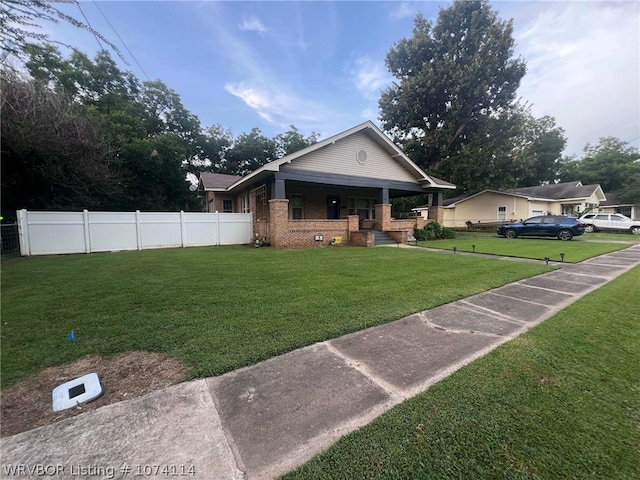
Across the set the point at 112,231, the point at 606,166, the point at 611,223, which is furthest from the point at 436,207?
the point at 606,166

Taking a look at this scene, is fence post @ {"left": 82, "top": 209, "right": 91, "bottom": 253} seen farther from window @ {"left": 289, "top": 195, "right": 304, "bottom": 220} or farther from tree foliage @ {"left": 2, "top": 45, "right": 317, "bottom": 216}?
window @ {"left": 289, "top": 195, "right": 304, "bottom": 220}

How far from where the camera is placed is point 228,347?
2996mm

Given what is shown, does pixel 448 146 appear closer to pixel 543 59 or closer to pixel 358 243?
pixel 543 59

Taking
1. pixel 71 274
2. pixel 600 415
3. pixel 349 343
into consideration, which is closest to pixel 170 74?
pixel 71 274

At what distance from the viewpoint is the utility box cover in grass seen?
7.07 ft

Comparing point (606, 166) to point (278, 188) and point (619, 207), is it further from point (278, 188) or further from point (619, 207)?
point (278, 188)

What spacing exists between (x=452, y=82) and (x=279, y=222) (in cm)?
2250

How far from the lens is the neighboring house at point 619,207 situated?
2827cm

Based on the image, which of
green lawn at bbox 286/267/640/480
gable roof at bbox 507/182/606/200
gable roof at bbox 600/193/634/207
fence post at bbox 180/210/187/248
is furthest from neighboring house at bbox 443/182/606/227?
green lawn at bbox 286/267/640/480

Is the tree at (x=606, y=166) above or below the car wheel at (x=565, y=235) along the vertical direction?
above

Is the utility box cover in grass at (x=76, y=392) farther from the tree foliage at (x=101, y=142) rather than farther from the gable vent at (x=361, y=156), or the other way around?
the gable vent at (x=361, y=156)

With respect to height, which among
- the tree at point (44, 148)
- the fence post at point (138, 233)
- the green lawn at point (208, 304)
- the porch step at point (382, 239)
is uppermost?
the tree at point (44, 148)

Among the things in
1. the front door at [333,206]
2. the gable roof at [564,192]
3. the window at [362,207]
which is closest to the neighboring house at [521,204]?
the gable roof at [564,192]

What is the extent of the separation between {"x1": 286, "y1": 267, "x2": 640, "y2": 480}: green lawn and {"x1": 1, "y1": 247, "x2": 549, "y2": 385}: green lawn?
141cm
